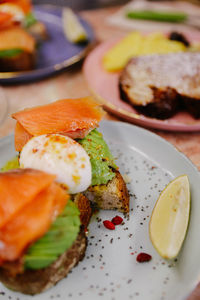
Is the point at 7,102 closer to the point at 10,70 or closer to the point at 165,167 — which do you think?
the point at 10,70

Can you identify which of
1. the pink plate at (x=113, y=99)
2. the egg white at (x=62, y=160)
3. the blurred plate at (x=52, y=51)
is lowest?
the pink plate at (x=113, y=99)

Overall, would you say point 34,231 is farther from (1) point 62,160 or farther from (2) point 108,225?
(2) point 108,225

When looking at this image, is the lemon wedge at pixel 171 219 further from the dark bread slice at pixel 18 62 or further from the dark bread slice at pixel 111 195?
the dark bread slice at pixel 18 62

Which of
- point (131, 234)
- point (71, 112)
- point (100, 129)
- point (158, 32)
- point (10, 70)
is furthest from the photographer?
point (158, 32)

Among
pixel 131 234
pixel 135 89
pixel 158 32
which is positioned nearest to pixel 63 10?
pixel 158 32

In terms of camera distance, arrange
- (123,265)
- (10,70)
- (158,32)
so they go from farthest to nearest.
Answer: (158,32) → (10,70) → (123,265)

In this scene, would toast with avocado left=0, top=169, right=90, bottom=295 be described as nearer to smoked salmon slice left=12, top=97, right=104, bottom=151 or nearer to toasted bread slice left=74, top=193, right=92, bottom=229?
toasted bread slice left=74, top=193, right=92, bottom=229

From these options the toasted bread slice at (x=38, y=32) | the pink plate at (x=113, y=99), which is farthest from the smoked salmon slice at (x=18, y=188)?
the toasted bread slice at (x=38, y=32)
